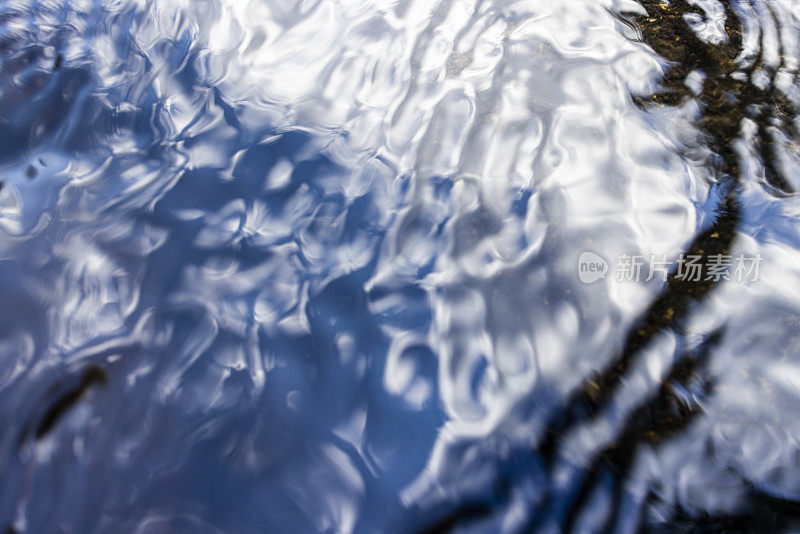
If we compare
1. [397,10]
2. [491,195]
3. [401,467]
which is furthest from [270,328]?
[397,10]

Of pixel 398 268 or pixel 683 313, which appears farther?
pixel 398 268

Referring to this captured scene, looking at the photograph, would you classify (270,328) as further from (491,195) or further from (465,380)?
(491,195)

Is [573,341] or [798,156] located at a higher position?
[798,156]

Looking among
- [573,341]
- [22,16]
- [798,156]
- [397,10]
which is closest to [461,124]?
[397,10]

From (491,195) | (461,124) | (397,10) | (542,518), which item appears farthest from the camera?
(397,10)

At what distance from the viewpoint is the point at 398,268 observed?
1.61 metres

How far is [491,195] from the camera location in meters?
1.73

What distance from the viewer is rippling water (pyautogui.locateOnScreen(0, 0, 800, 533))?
128 centimetres

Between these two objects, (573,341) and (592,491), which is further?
(573,341)

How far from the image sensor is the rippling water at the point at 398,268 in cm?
128

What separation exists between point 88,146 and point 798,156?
2.31 meters

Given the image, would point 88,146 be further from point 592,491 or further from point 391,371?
point 592,491

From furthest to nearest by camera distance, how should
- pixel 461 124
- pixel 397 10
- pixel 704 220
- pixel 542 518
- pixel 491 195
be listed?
pixel 397 10
pixel 461 124
pixel 491 195
pixel 704 220
pixel 542 518

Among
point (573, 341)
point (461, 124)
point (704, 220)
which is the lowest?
point (573, 341)
